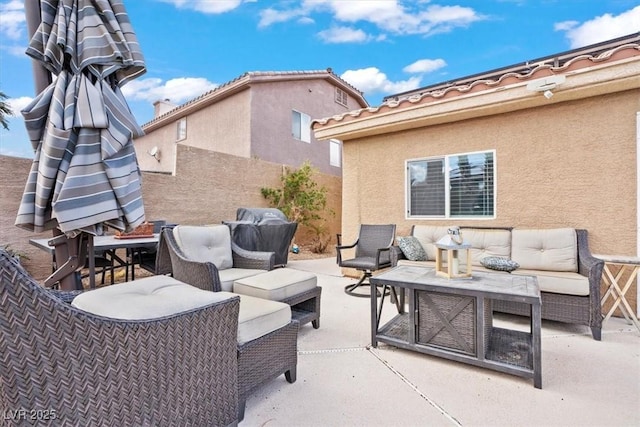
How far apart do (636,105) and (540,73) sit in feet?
3.80

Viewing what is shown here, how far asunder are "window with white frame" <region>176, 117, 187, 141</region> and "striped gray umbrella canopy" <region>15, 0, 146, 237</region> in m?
10.6

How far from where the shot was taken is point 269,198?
924cm

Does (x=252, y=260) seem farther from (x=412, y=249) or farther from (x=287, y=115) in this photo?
(x=287, y=115)

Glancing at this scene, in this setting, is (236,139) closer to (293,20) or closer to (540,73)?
(293,20)

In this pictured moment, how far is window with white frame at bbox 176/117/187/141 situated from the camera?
467 inches

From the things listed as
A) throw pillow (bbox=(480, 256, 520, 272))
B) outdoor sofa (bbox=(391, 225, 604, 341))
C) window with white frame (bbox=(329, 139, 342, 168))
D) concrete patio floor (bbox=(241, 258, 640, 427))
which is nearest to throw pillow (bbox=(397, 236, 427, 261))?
outdoor sofa (bbox=(391, 225, 604, 341))

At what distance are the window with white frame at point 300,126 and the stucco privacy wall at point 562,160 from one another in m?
6.69

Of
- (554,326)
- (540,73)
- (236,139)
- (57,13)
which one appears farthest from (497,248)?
(236,139)

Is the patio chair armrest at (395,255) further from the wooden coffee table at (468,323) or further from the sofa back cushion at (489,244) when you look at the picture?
the wooden coffee table at (468,323)

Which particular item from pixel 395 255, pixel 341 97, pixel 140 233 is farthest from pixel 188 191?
pixel 341 97

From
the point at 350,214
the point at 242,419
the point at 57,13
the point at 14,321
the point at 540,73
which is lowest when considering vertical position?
the point at 242,419

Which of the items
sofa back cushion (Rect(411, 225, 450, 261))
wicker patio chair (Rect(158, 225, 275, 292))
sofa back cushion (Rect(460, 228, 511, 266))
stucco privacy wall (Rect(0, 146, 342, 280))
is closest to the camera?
wicker patio chair (Rect(158, 225, 275, 292))

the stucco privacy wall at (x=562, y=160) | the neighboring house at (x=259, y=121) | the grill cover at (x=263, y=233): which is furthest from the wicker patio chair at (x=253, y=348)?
the neighboring house at (x=259, y=121)

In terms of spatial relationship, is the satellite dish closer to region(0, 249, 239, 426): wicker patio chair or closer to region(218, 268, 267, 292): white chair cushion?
region(218, 268, 267, 292): white chair cushion
